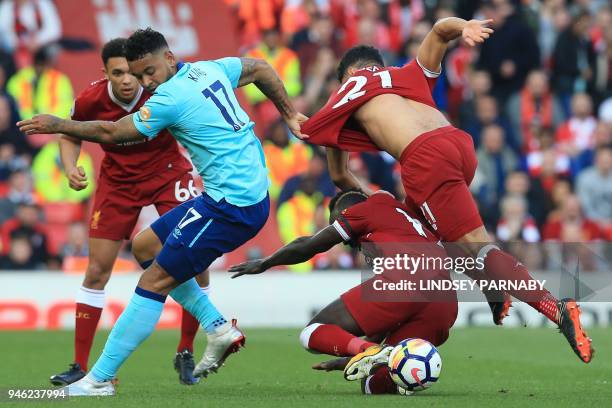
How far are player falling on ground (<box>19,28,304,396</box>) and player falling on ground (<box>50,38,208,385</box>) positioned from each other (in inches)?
50.9

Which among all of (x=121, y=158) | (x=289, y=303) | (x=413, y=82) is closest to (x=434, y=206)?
(x=413, y=82)

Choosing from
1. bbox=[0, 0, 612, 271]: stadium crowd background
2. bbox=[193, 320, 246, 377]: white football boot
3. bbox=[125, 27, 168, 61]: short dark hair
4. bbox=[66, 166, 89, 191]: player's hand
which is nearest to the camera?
bbox=[125, 27, 168, 61]: short dark hair

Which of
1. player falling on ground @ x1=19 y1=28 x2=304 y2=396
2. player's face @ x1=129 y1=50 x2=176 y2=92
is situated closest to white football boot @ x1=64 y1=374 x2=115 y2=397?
player falling on ground @ x1=19 y1=28 x2=304 y2=396

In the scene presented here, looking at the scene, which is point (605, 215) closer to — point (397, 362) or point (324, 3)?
point (324, 3)

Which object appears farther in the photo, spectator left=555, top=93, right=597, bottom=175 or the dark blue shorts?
spectator left=555, top=93, right=597, bottom=175

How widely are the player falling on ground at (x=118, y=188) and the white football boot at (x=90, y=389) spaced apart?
4.75ft

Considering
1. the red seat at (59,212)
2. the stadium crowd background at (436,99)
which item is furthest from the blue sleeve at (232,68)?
the red seat at (59,212)

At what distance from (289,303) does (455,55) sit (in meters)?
5.29

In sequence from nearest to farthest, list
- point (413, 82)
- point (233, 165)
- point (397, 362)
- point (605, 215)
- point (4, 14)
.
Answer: point (397, 362) → point (233, 165) → point (413, 82) → point (605, 215) → point (4, 14)

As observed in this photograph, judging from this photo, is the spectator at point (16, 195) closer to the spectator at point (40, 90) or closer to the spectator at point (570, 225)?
the spectator at point (40, 90)

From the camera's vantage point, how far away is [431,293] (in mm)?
8109

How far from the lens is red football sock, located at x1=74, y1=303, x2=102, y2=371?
31.1 feet

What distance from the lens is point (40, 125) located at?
773cm

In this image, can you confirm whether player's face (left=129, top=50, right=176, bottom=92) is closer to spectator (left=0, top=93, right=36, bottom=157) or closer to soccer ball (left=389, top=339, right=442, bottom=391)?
soccer ball (left=389, top=339, right=442, bottom=391)
